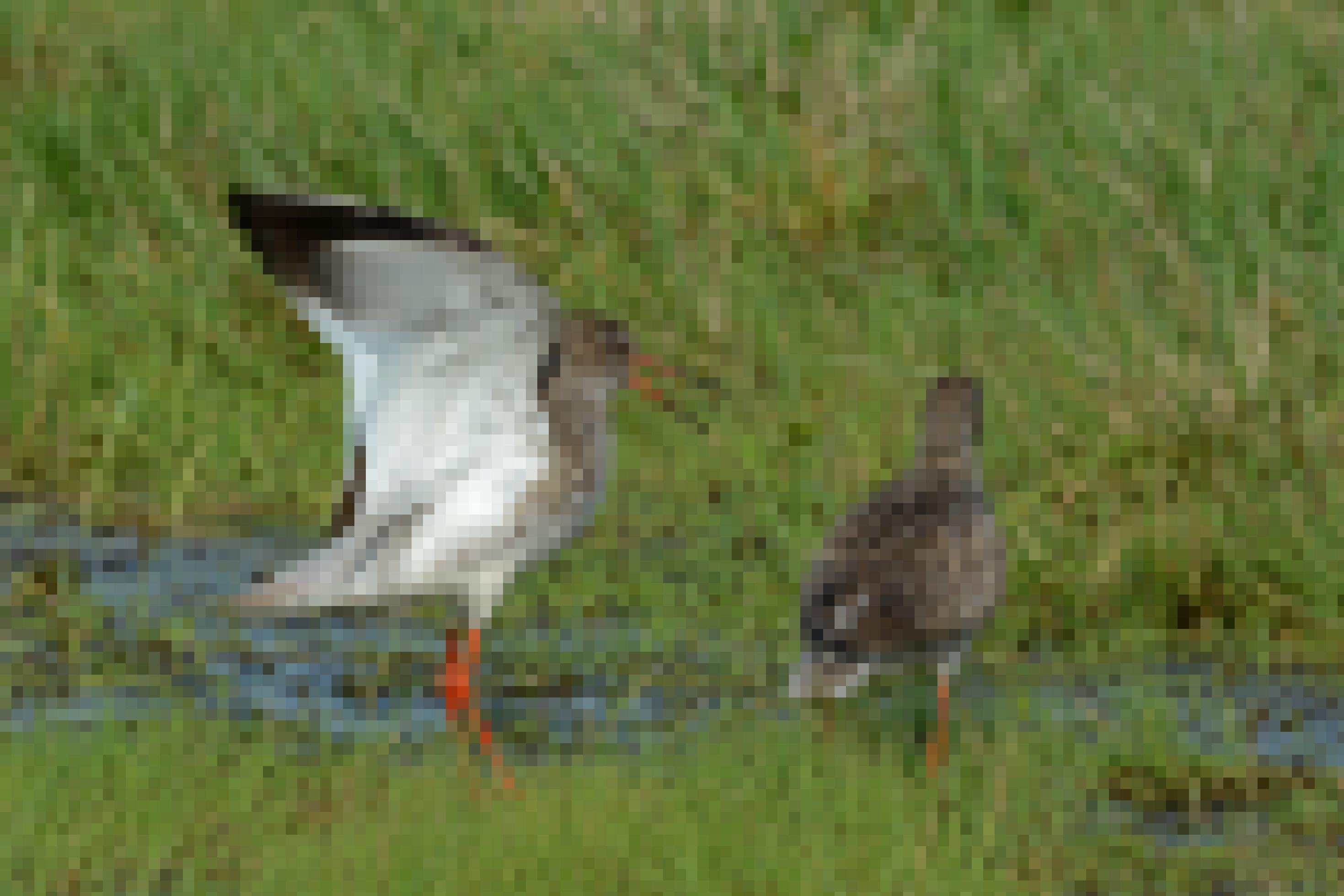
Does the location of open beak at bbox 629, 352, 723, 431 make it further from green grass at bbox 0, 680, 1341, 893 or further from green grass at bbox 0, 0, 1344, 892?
green grass at bbox 0, 680, 1341, 893

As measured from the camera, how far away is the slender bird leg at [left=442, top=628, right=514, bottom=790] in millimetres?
6828

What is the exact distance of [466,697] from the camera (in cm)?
713

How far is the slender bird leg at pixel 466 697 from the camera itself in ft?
22.4

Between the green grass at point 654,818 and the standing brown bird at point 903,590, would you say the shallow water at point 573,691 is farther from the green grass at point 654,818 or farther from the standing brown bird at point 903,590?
the standing brown bird at point 903,590

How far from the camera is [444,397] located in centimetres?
638

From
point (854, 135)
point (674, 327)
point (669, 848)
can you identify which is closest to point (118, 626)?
point (669, 848)

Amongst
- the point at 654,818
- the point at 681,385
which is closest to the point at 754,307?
the point at 681,385

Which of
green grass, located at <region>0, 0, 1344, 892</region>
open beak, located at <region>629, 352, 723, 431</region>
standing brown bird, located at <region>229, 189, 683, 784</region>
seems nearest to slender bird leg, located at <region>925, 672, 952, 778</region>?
green grass, located at <region>0, 0, 1344, 892</region>

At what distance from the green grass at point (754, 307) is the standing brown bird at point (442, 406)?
610 mm

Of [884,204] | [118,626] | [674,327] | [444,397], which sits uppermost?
[884,204]

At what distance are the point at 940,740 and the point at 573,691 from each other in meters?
1.30

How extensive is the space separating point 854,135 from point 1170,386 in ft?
10.6

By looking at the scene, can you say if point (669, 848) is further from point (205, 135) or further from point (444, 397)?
point (205, 135)

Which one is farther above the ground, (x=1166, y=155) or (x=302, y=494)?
(x=1166, y=155)
